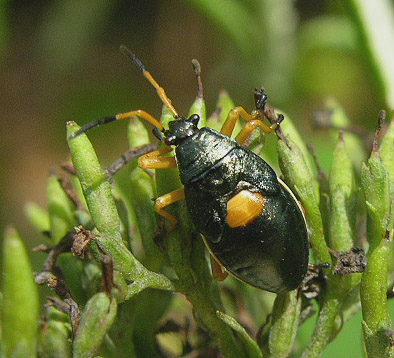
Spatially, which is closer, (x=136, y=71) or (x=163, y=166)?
(x=163, y=166)

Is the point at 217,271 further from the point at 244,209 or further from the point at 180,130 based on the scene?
the point at 180,130

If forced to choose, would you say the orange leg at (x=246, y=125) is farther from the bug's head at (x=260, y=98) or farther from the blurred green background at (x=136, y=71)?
the blurred green background at (x=136, y=71)

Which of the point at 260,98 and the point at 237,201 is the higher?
the point at 260,98

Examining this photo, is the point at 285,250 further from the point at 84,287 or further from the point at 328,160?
the point at 328,160

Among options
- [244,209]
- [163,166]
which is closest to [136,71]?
[163,166]

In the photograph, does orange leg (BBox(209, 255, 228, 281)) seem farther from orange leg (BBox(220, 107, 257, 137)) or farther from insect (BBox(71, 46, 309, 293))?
orange leg (BBox(220, 107, 257, 137))

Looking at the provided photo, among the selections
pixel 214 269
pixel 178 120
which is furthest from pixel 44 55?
pixel 214 269

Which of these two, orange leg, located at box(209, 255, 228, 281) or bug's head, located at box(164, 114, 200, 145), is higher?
bug's head, located at box(164, 114, 200, 145)

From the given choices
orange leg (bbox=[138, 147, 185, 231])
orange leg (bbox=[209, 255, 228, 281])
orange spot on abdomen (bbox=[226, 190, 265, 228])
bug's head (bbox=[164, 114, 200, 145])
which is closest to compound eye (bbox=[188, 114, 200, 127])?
bug's head (bbox=[164, 114, 200, 145])

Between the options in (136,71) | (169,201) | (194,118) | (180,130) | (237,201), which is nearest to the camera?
(169,201)
